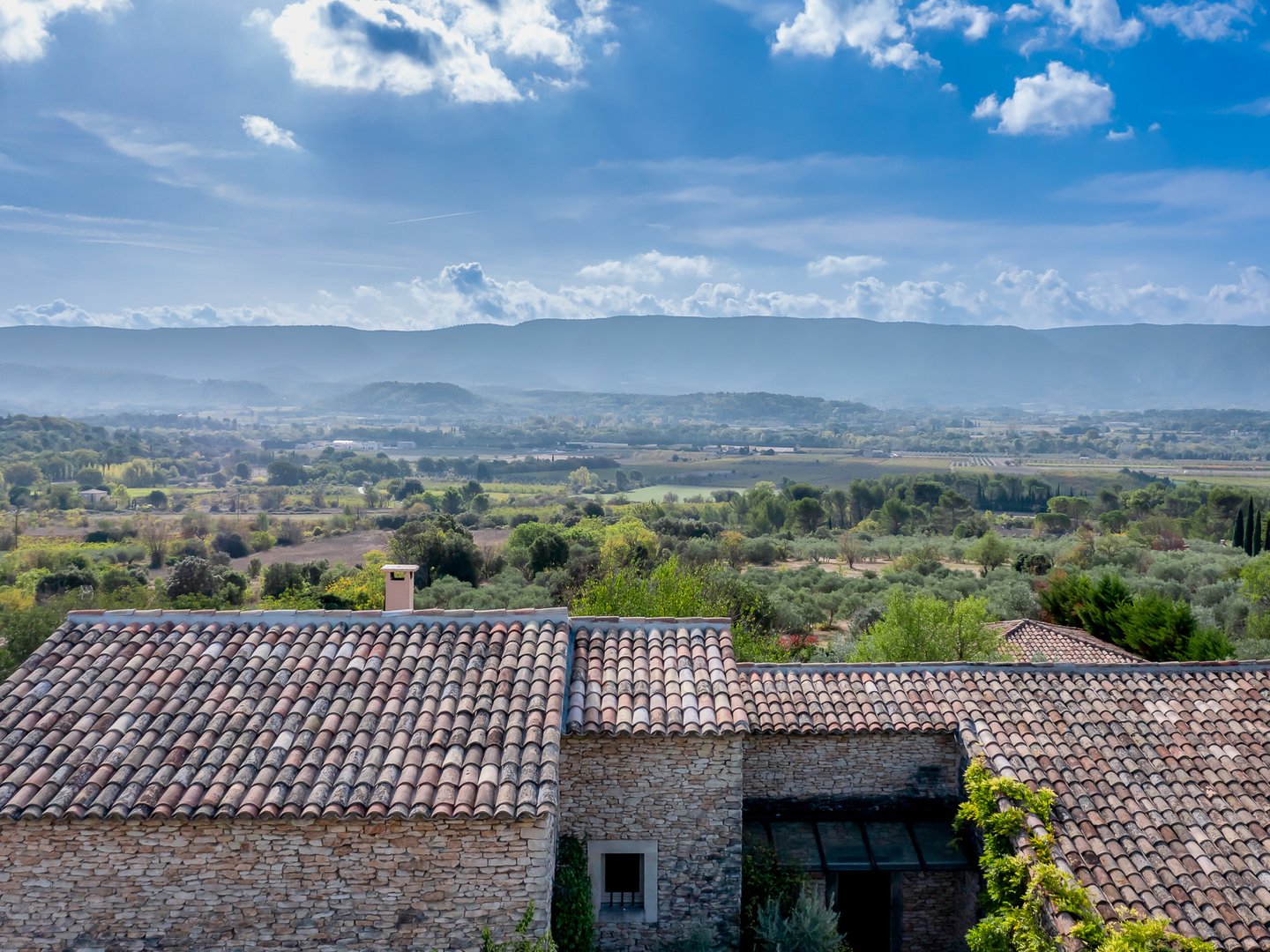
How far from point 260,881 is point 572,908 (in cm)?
334

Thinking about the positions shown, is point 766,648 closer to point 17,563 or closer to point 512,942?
point 512,942

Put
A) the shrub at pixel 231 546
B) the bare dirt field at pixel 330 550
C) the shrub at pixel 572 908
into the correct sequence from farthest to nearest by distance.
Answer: the shrub at pixel 231 546 < the bare dirt field at pixel 330 550 < the shrub at pixel 572 908

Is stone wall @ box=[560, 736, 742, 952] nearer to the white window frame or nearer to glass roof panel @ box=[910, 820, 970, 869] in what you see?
the white window frame

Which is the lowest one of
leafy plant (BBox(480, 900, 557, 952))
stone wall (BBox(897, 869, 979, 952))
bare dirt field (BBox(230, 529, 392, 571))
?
bare dirt field (BBox(230, 529, 392, 571))

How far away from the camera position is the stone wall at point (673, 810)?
10.9 m

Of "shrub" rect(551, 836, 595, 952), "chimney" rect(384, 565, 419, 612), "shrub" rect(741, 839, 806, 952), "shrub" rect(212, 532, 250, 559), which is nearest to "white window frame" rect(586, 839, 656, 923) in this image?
"shrub" rect(551, 836, 595, 952)

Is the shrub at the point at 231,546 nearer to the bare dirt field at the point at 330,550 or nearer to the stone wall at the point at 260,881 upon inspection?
the bare dirt field at the point at 330,550

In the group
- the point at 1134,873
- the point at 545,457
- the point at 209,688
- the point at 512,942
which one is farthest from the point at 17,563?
the point at 545,457

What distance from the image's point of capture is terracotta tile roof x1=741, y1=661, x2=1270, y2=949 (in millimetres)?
10227

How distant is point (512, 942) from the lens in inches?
359

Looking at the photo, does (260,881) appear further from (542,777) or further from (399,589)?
(399,589)

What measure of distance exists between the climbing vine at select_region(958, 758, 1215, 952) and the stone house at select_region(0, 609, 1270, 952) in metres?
0.44

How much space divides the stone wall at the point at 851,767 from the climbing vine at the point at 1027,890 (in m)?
1.06

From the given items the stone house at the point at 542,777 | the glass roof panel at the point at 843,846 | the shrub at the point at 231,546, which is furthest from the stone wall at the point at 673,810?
the shrub at the point at 231,546
